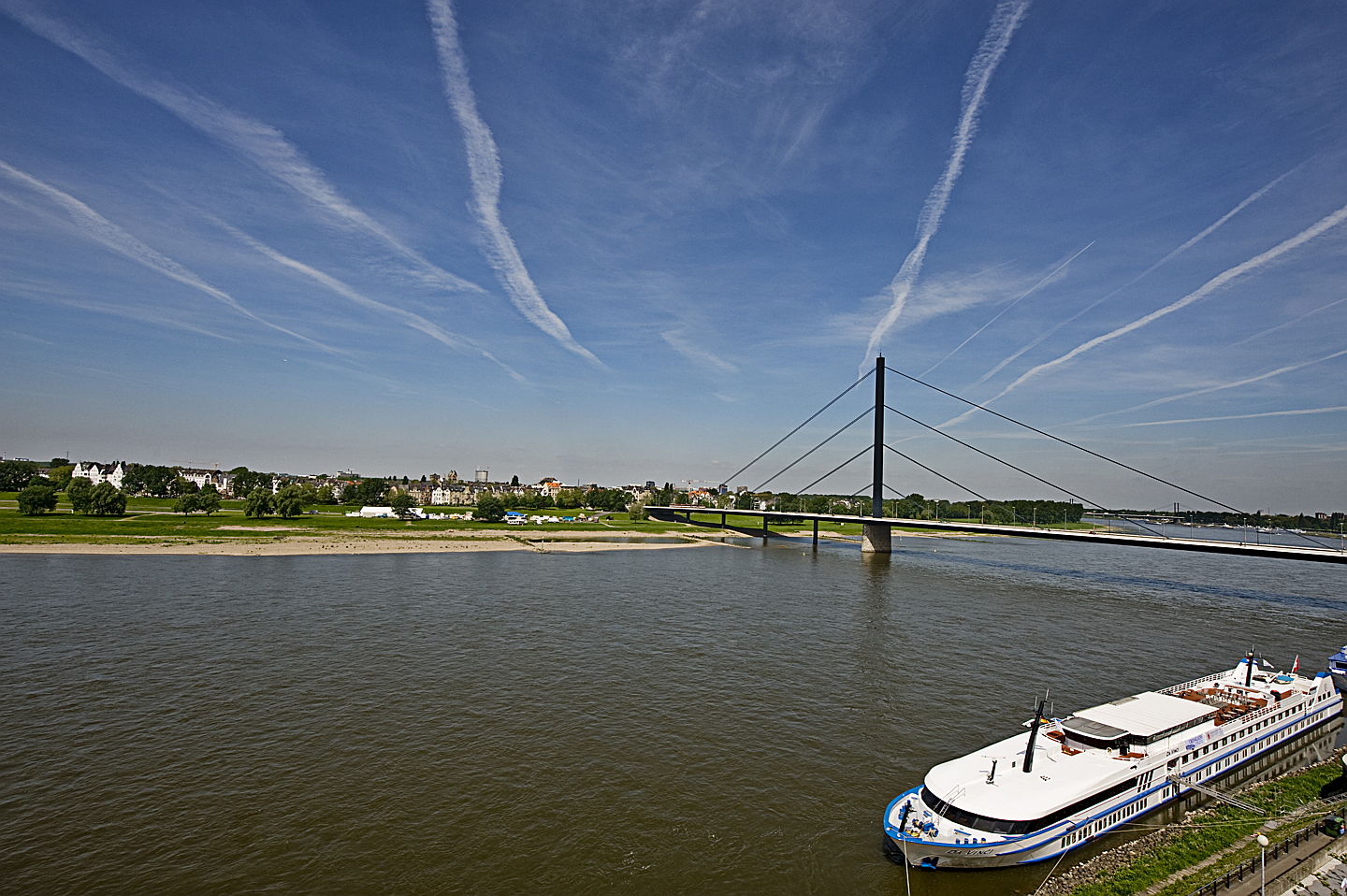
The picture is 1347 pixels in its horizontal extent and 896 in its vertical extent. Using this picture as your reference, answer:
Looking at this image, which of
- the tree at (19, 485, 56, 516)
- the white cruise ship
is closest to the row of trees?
the tree at (19, 485, 56, 516)

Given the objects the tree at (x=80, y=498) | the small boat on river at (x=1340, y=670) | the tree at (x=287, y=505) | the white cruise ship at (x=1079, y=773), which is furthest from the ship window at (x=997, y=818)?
the tree at (x=80, y=498)

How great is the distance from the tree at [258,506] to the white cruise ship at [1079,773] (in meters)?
107

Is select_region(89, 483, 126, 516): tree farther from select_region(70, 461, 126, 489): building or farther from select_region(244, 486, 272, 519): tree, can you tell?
select_region(70, 461, 126, 489): building

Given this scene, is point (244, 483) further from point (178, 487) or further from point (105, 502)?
point (105, 502)

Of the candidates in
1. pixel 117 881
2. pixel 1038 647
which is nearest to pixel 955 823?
pixel 117 881

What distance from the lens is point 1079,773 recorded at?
14648 mm

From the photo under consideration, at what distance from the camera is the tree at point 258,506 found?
9588cm

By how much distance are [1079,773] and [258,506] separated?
359 feet

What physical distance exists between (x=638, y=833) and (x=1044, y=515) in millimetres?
173799

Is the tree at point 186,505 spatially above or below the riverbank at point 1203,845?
above

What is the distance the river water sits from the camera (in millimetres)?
13078

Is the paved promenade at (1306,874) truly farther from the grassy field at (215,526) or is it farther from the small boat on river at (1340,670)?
the grassy field at (215,526)

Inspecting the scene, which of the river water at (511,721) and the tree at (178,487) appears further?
the tree at (178,487)

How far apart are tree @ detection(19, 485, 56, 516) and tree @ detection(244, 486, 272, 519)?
73.4 feet
